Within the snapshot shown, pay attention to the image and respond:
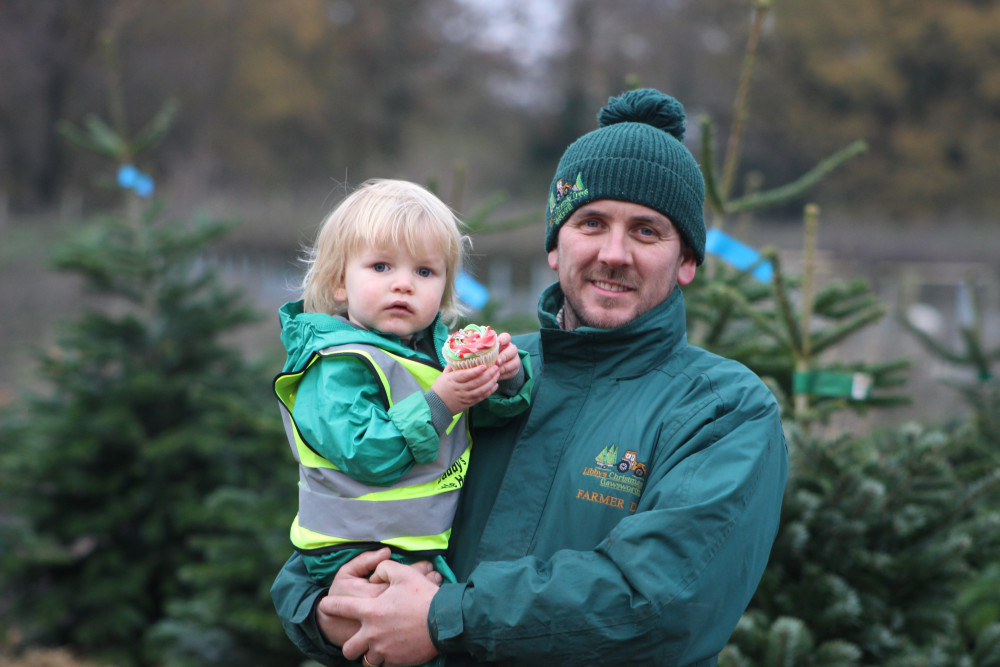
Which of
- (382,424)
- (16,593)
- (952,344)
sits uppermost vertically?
(952,344)

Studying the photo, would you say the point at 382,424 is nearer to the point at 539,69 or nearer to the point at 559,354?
the point at 559,354

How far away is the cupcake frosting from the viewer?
1.90 metres

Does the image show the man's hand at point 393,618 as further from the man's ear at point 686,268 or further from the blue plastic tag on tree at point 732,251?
the blue plastic tag on tree at point 732,251

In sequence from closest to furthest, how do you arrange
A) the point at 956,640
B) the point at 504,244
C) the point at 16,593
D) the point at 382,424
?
the point at 382,424 → the point at 956,640 → the point at 16,593 → the point at 504,244

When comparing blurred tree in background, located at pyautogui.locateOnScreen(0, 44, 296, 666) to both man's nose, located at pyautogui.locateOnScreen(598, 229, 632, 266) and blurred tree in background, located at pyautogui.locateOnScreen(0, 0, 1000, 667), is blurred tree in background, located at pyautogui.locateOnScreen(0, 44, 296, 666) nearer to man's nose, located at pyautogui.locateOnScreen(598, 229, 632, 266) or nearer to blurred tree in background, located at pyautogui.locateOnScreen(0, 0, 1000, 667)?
blurred tree in background, located at pyautogui.locateOnScreen(0, 0, 1000, 667)

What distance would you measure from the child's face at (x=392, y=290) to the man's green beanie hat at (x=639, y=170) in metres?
0.34

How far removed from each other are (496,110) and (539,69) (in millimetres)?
2384

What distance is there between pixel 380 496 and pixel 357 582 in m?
0.18

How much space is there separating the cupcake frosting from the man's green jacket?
0.22 m

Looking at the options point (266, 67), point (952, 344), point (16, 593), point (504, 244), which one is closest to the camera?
point (16, 593)

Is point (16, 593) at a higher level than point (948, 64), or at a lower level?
lower

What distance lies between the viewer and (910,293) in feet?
44.8

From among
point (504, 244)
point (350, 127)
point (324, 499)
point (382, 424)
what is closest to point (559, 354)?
point (382, 424)

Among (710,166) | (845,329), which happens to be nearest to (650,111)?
(845,329)
